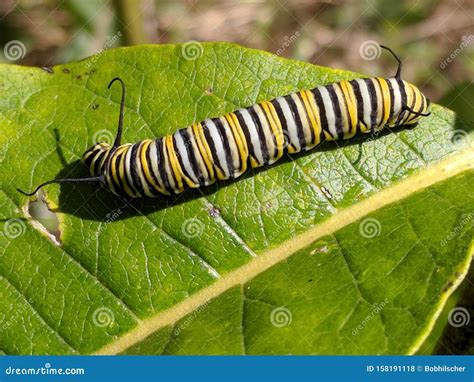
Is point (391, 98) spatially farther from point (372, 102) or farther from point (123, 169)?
point (123, 169)

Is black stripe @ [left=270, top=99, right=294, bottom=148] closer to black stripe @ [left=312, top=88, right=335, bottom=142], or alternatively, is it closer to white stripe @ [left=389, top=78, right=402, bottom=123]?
black stripe @ [left=312, top=88, right=335, bottom=142]

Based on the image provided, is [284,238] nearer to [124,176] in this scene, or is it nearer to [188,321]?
[188,321]

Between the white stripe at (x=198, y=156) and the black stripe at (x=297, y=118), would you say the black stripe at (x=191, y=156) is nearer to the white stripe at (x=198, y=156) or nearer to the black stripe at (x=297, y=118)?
the white stripe at (x=198, y=156)

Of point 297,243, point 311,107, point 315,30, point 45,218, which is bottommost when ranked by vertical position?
point 297,243

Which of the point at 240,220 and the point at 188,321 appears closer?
the point at 188,321

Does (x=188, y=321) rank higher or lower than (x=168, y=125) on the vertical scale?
lower

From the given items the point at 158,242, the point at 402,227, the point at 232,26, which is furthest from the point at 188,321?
the point at 232,26

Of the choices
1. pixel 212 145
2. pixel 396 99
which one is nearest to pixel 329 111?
pixel 396 99
